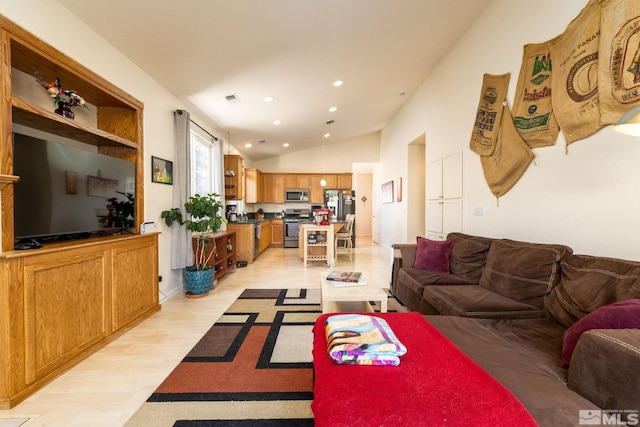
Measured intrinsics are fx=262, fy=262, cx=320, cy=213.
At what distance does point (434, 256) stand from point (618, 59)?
2.07 meters

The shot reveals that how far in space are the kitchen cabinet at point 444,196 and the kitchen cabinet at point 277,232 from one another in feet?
14.3

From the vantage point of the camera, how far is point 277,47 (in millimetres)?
2852

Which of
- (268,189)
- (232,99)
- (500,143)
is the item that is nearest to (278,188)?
(268,189)

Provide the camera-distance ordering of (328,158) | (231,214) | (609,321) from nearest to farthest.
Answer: (609,321)
(231,214)
(328,158)

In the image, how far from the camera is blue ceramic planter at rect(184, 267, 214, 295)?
3.36 metres

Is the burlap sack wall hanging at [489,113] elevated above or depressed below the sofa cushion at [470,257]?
→ above

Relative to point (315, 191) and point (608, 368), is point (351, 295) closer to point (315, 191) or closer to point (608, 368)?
point (608, 368)

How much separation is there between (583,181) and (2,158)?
3.94 metres

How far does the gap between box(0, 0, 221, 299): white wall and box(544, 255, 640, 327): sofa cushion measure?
12.1 feet

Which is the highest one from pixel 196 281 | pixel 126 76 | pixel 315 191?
pixel 126 76

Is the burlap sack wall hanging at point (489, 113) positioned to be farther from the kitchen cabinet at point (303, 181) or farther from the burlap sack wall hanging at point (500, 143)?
the kitchen cabinet at point (303, 181)

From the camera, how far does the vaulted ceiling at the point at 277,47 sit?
2.22 meters

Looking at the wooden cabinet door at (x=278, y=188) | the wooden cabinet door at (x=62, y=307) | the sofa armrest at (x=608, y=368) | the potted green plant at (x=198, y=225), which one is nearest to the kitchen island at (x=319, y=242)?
the potted green plant at (x=198, y=225)

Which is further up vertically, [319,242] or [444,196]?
[444,196]
